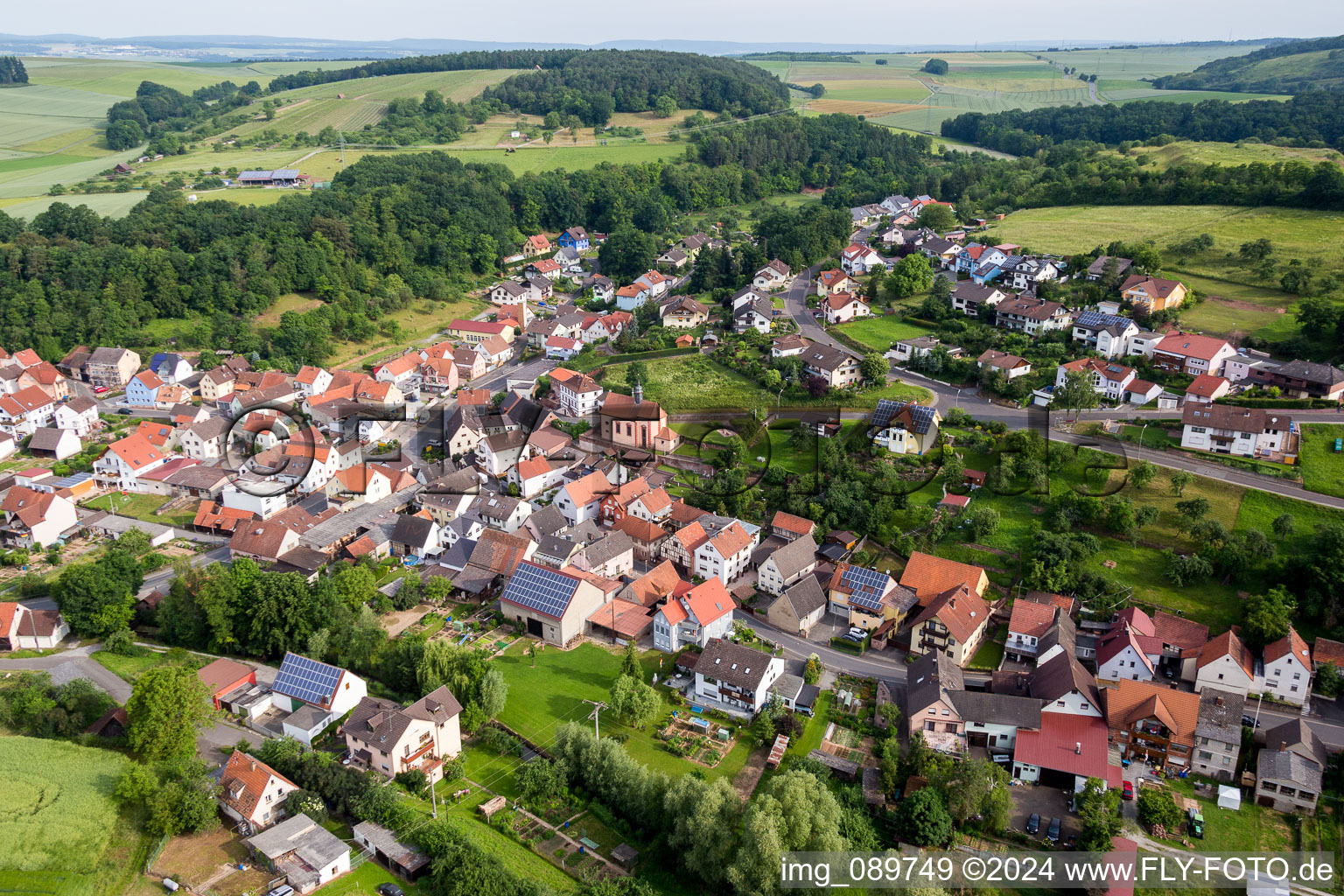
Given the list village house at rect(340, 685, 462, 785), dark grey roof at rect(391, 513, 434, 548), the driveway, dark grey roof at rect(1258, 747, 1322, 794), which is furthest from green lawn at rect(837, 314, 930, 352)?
the driveway

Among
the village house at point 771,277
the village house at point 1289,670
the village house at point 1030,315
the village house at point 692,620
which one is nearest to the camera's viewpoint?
the village house at point 1289,670

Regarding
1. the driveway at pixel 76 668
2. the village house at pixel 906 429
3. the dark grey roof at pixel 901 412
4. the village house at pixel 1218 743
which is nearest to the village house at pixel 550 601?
the driveway at pixel 76 668

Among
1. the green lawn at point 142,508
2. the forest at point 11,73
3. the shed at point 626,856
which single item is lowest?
the shed at point 626,856

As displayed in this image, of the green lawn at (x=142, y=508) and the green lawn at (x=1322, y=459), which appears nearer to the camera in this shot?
the green lawn at (x=1322, y=459)

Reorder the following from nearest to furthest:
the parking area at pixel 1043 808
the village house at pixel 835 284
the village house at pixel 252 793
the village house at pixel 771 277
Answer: the parking area at pixel 1043 808
the village house at pixel 252 793
the village house at pixel 835 284
the village house at pixel 771 277

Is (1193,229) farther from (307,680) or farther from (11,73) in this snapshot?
(11,73)

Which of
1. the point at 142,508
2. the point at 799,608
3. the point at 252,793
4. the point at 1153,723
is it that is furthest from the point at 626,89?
the point at 252,793

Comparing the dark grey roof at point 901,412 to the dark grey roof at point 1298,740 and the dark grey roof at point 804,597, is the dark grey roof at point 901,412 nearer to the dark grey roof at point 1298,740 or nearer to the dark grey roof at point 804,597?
the dark grey roof at point 804,597
